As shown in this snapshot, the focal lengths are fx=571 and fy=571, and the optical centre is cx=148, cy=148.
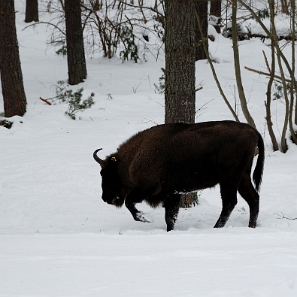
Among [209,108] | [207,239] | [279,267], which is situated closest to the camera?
[279,267]

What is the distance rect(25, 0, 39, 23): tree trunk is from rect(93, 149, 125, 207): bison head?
18574mm

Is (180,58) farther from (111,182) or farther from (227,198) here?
(227,198)

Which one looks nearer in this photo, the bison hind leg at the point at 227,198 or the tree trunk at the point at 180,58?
the bison hind leg at the point at 227,198

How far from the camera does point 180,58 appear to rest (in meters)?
8.15

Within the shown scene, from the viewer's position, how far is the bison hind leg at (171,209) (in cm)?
750

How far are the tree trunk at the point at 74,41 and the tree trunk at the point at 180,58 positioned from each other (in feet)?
31.0

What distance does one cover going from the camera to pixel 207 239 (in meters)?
5.32

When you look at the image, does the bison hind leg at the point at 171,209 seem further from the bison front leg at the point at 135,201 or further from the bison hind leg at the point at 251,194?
the bison hind leg at the point at 251,194

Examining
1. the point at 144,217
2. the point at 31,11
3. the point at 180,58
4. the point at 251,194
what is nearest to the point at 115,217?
the point at 144,217

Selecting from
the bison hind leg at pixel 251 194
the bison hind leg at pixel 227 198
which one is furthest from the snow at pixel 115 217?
the bison hind leg at pixel 227 198

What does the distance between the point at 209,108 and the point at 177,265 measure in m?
10.9

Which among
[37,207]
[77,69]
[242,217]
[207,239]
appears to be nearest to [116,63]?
[77,69]

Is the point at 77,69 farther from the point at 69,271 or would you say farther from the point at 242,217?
the point at 69,271

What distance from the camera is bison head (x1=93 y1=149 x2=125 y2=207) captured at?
25.3ft
